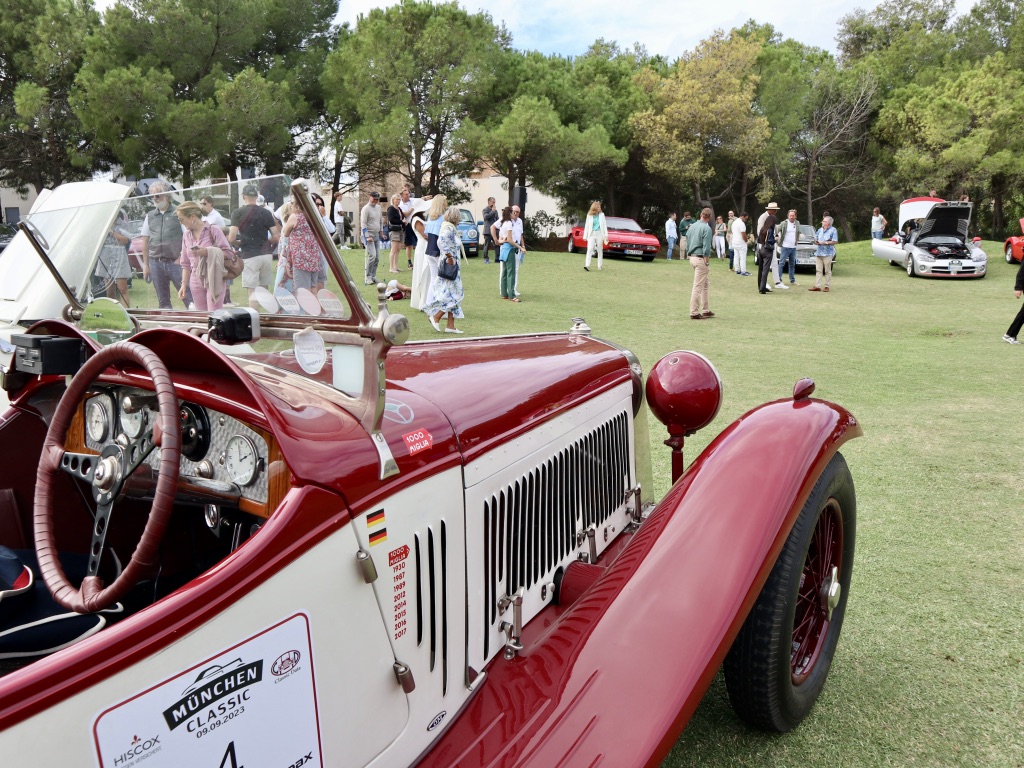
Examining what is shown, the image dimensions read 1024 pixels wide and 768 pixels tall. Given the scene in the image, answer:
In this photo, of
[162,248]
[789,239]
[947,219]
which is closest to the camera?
[162,248]

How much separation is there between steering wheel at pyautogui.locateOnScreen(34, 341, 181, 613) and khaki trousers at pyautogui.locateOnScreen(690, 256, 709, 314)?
12323 millimetres

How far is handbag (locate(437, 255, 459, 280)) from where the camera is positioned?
1036cm

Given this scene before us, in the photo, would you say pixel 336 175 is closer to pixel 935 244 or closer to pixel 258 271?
pixel 935 244

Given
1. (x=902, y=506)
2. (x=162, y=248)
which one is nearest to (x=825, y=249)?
(x=902, y=506)

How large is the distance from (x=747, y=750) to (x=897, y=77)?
154 feet

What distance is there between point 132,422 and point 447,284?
9034 mm

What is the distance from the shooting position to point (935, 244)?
68.9ft

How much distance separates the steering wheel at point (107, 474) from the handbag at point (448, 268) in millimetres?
8560

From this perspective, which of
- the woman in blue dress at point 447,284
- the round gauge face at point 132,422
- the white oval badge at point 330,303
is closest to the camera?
the round gauge face at point 132,422

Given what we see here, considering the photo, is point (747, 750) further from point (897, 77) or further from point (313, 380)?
point (897, 77)

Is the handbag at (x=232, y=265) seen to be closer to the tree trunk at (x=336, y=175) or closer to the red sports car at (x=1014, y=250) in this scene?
the red sports car at (x=1014, y=250)

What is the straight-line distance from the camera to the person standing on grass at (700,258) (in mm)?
13094

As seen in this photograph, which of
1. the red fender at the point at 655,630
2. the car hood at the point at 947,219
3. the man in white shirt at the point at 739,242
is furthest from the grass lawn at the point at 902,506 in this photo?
the car hood at the point at 947,219

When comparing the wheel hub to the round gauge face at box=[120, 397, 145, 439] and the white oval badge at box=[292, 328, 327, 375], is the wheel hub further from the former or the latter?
the round gauge face at box=[120, 397, 145, 439]
